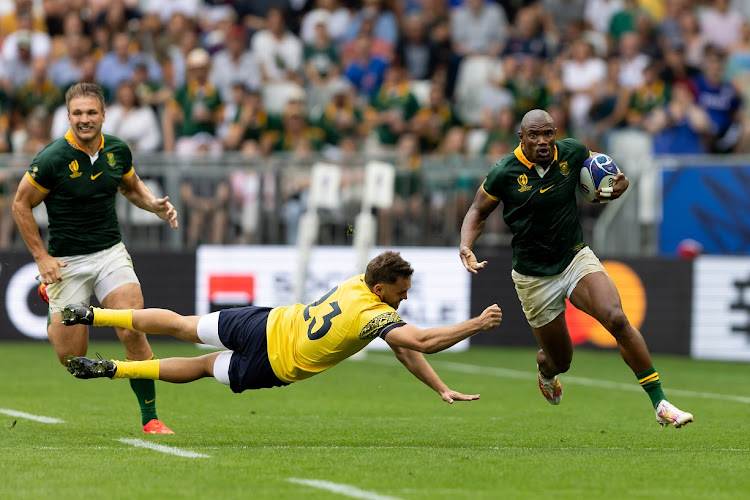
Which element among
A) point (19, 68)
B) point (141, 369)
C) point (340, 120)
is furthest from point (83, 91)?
point (19, 68)

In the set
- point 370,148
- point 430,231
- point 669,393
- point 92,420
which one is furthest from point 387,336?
point 370,148

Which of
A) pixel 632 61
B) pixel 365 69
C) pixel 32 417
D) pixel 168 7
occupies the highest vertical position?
pixel 168 7

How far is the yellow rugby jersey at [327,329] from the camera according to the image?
881cm

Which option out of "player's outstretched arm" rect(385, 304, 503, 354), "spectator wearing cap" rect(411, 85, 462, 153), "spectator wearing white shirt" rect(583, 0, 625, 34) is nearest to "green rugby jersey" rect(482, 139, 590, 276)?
"player's outstretched arm" rect(385, 304, 503, 354)

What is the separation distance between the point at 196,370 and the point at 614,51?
47.2 feet

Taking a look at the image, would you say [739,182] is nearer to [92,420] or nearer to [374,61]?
[374,61]

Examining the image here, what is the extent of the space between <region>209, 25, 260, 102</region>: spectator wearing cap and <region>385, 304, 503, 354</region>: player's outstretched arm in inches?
504

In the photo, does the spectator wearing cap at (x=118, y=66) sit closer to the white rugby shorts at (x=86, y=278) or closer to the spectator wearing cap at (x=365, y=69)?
the spectator wearing cap at (x=365, y=69)

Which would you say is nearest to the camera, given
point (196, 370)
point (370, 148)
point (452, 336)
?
point (452, 336)

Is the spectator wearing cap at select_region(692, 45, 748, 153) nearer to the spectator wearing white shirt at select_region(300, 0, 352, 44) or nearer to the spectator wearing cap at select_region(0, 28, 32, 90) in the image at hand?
the spectator wearing white shirt at select_region(300, 0, 352, 44)

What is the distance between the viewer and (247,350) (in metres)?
9.15

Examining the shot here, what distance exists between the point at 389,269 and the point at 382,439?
5.24 ft

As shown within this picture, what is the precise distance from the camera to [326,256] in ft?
61.8

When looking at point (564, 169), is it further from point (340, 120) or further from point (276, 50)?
point (276, 50)
